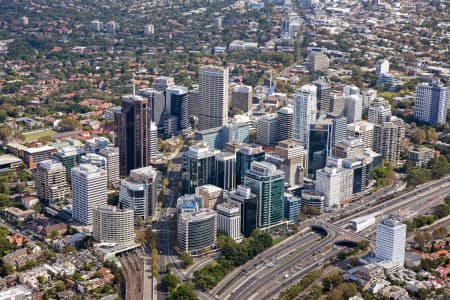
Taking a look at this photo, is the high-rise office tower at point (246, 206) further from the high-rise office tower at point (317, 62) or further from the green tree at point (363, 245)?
the high-rise office tower at point (317, 62)

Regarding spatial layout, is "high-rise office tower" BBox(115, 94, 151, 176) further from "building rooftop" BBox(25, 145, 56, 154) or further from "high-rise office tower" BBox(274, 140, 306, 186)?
"high-rise office tower" BBox(274, 140, 306, 186)

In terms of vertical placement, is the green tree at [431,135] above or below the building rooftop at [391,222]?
below

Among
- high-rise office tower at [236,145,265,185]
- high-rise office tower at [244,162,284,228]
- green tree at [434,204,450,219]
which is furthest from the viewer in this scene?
high-rise office tower at [236,145,265,185]

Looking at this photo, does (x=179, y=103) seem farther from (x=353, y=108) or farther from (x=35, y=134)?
(x=353, y=108)

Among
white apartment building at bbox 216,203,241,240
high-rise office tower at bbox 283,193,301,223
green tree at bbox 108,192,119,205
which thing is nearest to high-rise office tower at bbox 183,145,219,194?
green tree at bbox 108,192,119,205

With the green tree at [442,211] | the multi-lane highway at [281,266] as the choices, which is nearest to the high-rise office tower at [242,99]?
the multi-lane highway at [281,266]

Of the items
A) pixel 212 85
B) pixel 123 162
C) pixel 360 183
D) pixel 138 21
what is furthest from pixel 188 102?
pixel 138 21

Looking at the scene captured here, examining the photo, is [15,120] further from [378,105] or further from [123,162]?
[378,105]
